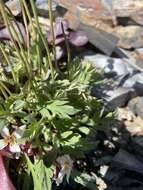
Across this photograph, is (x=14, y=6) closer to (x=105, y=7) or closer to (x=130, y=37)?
(x=105, y=7)

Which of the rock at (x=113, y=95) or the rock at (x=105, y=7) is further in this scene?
the rock at (x=105, y=7)

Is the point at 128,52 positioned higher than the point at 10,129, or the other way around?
the point at 10,129

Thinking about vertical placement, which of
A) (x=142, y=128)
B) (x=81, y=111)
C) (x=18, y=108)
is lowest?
(x=142, y=128)

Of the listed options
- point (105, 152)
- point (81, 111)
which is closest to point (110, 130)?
point (105, 152)

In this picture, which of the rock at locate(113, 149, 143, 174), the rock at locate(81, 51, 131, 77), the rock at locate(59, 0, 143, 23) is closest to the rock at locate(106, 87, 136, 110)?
the rock at locate(81, 51, 131, 77)

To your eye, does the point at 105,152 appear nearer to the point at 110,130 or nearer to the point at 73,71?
the point at 110,130

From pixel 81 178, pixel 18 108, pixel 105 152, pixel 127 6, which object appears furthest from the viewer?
pixel 127 6

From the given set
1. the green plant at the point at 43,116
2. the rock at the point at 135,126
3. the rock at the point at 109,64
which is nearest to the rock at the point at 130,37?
the rock at the point at 109,64

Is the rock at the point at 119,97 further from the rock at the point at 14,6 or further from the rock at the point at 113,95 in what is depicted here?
the rock at the point at 14,6

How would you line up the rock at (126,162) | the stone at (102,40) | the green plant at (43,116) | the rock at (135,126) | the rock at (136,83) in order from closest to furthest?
the green plant at (43,116)
the rock at (126,162)
the rock at (135,126)
the rock at (136,83)
the stone at (102,40)
